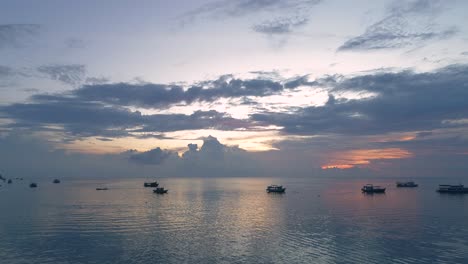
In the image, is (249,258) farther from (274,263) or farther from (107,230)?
(107,230)

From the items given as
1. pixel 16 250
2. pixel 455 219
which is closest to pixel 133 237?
pixel 16 250

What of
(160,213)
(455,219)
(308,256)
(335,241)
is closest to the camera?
(308,256)

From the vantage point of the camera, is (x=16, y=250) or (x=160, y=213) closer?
(x=16, y=250)

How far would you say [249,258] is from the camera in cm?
5162

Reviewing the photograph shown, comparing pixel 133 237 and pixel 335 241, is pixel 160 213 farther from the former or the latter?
pixel 335 241

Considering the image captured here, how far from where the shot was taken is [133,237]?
216 ft

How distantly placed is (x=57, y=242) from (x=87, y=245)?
6.10 meters

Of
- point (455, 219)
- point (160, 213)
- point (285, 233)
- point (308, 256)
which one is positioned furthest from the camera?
point (160, 213)

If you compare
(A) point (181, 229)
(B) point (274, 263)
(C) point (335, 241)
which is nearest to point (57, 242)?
(A) point (181, 229)

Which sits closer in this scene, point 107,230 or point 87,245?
point 87,245

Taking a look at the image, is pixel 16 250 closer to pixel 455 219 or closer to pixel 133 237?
pixel 133 237

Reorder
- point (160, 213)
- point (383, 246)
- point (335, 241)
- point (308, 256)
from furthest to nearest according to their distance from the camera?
Answer: 1. point (160, 213)
2. point (335, 241)
3. point (383, 246)
4. point (308, 256)

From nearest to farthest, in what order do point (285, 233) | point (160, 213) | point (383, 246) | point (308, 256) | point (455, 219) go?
point (308, 256) < point (383, 246) < point (285, 233) < point (455, 219) < point (160, 213)

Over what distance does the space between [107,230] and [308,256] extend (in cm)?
4007
